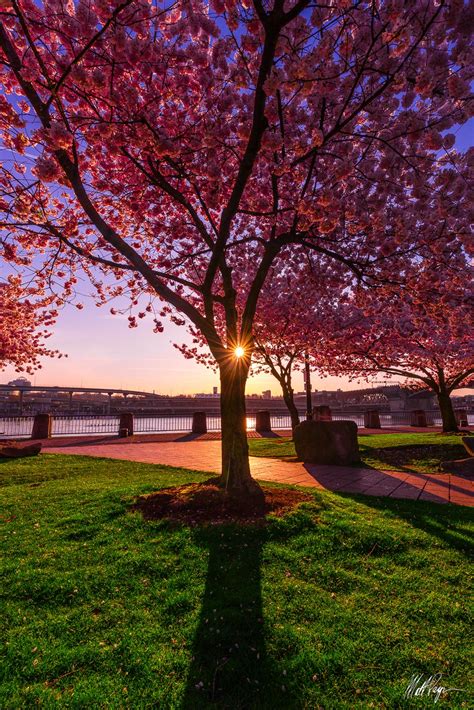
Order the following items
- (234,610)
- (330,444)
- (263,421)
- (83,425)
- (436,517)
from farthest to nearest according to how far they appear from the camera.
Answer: (263,421) → (83,425) → (330,444) → (436,517) → (234,610)

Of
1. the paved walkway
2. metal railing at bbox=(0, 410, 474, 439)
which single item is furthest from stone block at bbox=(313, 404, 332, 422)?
the paved walkway

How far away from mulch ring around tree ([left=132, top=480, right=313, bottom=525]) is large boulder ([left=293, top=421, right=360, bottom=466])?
445cm

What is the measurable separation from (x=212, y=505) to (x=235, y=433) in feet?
3.88

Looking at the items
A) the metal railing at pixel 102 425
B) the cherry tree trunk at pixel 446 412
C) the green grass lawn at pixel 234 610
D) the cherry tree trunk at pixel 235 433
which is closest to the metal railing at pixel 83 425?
the metal railing at pixel 102 425

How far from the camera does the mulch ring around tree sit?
213 inches

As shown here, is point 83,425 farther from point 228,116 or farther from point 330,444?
point 228,116

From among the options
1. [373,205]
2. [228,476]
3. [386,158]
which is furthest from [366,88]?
[228,476]

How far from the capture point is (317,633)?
9.57 ft

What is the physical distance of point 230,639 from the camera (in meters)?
2.89

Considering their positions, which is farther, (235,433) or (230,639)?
(235,433)

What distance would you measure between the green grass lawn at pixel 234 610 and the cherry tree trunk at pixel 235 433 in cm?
106

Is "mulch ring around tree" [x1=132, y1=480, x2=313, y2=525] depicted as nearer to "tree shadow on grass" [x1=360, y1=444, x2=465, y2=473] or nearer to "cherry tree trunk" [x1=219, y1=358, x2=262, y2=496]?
"cherry tree trunk" [x1=219, y1=358, x2=262, y2=496]

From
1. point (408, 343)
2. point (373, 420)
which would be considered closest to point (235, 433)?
point (408, 343)

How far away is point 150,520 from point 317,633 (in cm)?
305
